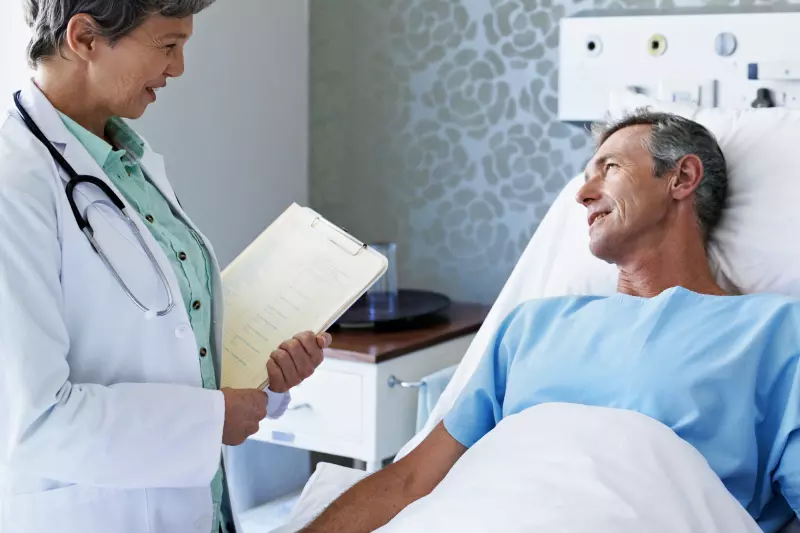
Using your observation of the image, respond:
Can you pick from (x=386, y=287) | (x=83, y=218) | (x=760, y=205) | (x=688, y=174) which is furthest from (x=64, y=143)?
(x=386, y=287)

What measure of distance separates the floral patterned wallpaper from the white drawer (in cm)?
56

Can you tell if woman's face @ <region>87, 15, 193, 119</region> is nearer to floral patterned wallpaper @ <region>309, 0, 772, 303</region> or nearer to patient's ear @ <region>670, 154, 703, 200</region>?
patient's ear @ <region>670, 154, 703, 200</region>

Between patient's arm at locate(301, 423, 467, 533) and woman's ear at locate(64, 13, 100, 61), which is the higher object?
woman's ear at locate(64, 13, 100, 61)

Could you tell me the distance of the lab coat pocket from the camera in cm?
115

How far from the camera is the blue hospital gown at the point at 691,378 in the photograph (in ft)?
4.48

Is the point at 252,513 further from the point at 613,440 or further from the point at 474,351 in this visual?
the point at 613,440

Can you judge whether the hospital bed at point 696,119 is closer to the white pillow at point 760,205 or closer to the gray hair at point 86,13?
the white pillow at point 760,205

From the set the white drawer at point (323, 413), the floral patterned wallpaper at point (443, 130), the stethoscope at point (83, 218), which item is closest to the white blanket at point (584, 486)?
the stethoscope at point (83, 218)

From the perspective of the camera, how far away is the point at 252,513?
7.88ft

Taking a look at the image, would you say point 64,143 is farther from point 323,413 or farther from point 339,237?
point 323,413

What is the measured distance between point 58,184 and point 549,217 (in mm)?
1017

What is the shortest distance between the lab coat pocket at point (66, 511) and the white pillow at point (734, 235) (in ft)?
1.94

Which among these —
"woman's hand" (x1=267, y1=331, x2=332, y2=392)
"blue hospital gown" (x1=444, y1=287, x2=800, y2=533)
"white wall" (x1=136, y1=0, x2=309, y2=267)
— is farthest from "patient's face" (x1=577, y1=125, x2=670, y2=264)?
"white wall" (x1=136, y1=0, x2=309, y2=267)

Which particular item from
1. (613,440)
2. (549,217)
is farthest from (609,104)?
(613,440)
